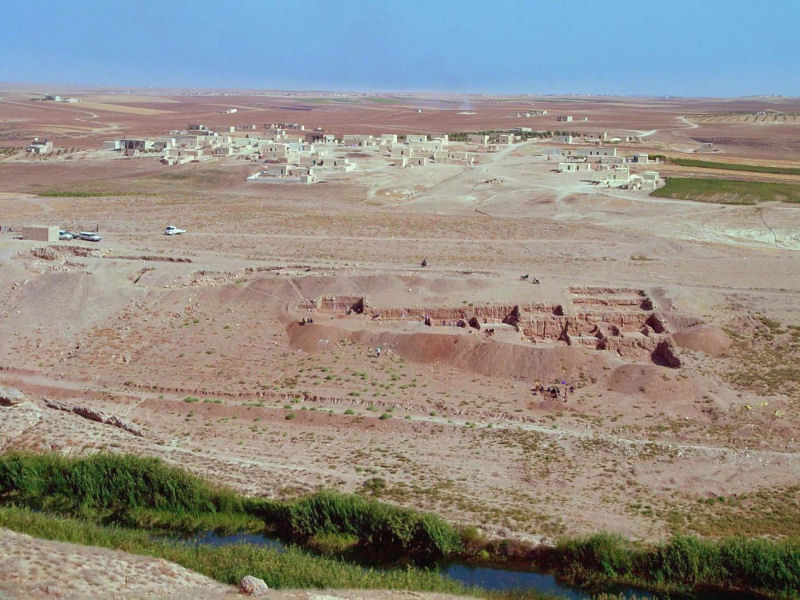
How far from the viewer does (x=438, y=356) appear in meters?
24.7

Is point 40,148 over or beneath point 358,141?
beneath

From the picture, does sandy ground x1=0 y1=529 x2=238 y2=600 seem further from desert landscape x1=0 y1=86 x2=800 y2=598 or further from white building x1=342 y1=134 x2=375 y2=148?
white building x1=342 y1=134 x2=375 y2=148

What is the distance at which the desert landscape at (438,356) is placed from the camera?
18.0m

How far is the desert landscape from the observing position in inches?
707

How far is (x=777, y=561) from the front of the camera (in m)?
14.2

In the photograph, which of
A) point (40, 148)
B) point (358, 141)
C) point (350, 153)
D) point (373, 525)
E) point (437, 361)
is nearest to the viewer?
point (373, 525)

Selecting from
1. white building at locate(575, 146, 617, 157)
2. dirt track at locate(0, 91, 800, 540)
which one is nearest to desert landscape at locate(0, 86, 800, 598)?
dirt track at locate(0, 91, 800, 540)

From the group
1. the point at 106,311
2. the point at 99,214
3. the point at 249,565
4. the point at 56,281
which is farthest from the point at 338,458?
the point at 99,214

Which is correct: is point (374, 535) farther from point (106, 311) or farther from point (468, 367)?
point (106, 311)

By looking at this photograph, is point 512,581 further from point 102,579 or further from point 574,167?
point 574,167

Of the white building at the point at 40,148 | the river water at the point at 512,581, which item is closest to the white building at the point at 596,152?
the white building at the point at 40,148

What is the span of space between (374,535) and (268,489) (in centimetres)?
271

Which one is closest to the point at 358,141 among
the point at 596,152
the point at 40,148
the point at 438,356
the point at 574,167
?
the point at 596,152

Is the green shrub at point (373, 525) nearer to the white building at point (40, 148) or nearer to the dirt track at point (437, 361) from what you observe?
the dirt track at point (437, 361)
